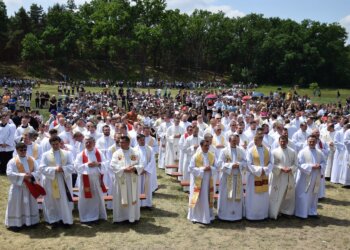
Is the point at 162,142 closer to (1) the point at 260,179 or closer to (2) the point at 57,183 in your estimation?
(1) the point at 260,179

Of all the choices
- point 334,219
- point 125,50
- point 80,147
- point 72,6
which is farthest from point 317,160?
point 72,6

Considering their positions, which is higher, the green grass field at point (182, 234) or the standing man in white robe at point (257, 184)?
the standing man in white robe at point (257, 184)

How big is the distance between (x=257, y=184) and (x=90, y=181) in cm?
409

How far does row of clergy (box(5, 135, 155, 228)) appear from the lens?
30.2 feet

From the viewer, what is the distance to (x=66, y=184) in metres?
9.46

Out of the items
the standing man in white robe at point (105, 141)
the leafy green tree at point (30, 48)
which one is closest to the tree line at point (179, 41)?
the leafy green tree at point (30, 48)

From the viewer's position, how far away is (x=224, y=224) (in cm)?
992

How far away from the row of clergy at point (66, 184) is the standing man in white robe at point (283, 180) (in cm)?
334

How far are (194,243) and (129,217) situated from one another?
1.82 metres

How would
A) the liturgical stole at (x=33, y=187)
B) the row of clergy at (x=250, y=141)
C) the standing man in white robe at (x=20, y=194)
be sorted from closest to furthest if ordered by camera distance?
the liturgical stole at (x=33, y=187) → the standing man in white robe at (x=20, y=194) → the row of clergy at (x=250, y=141)

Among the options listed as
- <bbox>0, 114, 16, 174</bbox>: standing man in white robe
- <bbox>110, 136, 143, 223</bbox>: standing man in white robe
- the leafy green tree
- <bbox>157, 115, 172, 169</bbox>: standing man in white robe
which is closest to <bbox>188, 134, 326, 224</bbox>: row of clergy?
<bbox>110, 136, 143, 223</bbox>: standing man in white robe

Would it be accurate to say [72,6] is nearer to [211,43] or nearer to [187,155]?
[211,43]

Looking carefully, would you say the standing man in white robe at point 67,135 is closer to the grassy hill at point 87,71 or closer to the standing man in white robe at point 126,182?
the standing man in white robe at point 126,182

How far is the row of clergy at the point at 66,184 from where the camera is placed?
9211 mm
